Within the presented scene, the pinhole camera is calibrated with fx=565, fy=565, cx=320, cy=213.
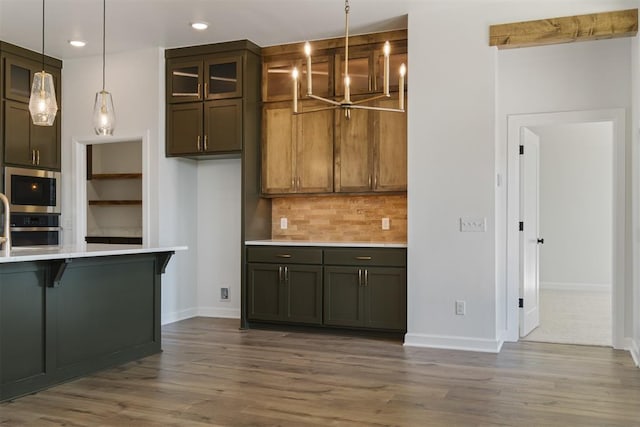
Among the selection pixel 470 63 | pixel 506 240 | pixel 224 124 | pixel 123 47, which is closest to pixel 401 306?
pixel 506 240

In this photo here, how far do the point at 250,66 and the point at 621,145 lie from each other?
3568mm

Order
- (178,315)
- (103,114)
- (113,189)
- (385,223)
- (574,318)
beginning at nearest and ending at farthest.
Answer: (103,114) < (385,223) < (178,315) < (574,318) < (113,189)

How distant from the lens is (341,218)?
597 cm

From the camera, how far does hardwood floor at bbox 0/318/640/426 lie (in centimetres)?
313

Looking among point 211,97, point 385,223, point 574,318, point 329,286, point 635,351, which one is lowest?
point 574,318

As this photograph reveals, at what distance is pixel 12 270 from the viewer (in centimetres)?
341

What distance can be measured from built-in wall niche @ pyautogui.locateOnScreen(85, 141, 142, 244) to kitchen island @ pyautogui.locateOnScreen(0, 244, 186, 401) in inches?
120

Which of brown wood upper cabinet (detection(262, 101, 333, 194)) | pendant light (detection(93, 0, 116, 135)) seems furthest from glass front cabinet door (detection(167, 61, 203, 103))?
pendant light (detection(93, 0, 116, 135))

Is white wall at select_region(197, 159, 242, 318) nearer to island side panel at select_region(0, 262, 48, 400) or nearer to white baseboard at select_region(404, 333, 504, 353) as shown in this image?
white baseboard at select_region(404, 333, 504, 353)

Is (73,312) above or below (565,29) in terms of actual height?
below

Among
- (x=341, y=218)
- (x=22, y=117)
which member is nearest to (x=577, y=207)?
(x=341, y=218)

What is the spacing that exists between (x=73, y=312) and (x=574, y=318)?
5215mm

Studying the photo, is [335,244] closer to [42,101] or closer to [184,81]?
[184,81]

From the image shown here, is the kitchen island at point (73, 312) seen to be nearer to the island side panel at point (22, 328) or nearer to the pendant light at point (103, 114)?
the island side panel at point (22, 328)
